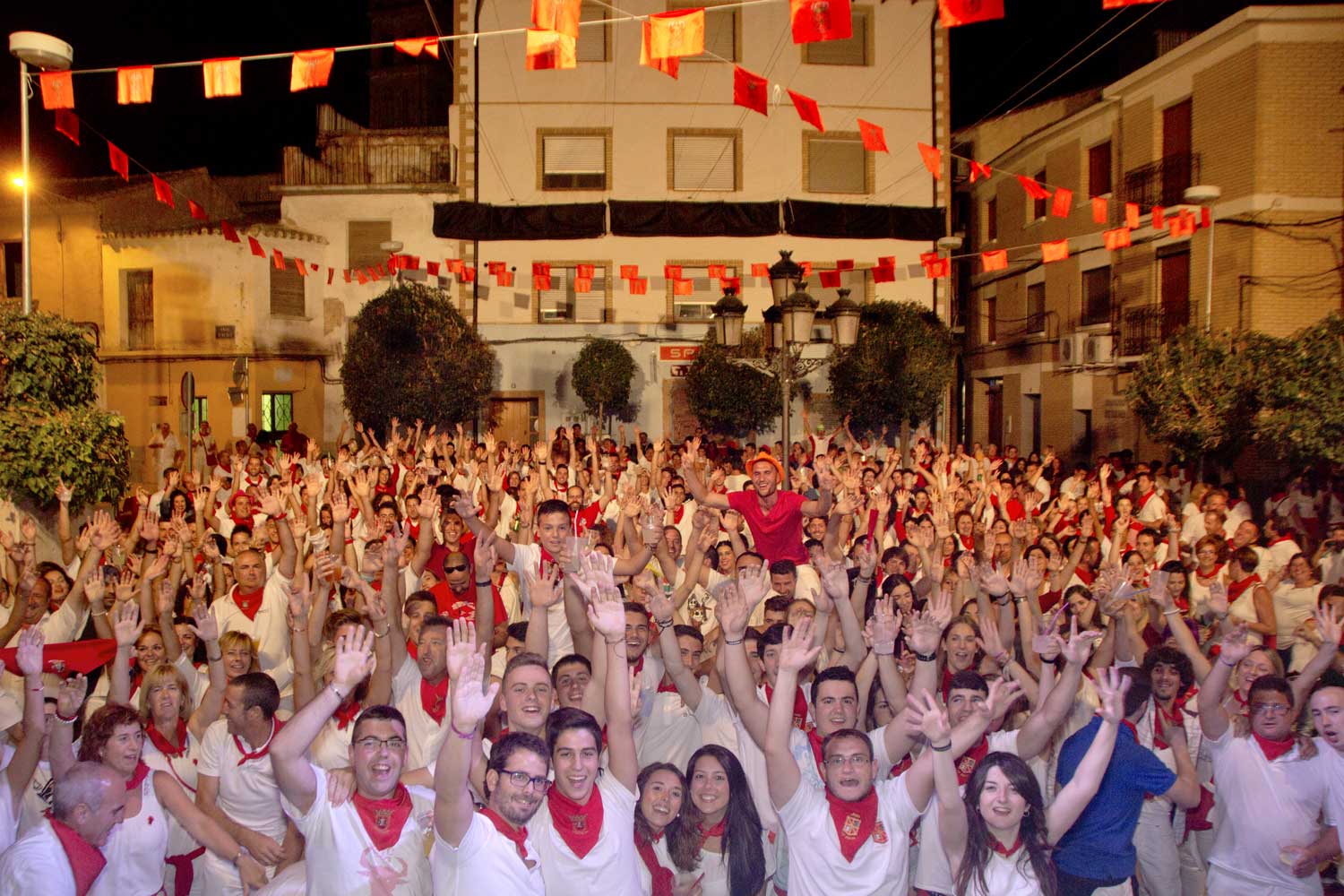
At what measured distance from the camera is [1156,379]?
13930 mm

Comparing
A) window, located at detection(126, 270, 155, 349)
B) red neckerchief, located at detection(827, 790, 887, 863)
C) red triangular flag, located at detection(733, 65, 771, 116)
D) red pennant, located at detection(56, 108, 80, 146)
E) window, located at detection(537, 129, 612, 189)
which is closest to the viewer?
red neckerchief, located at detection(827, 790, 887, 863)

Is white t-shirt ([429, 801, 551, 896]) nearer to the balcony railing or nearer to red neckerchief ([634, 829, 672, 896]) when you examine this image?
red neckerchief ([634, 829, 672, 896])

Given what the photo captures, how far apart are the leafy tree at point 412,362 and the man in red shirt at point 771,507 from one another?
12.8 metres

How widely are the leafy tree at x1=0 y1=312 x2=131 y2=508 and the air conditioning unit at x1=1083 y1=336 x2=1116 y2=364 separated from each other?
17039 millimetres

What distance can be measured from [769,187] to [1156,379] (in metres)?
10.4

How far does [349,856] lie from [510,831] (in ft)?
1.89

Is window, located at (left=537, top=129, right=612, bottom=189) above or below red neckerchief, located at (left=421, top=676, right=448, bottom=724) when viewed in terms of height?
above

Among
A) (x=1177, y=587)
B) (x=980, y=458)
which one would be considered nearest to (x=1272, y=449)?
(x=980, y=458)

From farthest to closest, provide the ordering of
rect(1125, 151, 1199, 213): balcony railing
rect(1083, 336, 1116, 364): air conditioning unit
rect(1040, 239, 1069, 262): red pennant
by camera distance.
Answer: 1. rect(1083, 336, 1116, 364): air conditioning unit
2. rect(1125, 151, 1199, 213): balcony railing
3. rect(1040, 239, 1069, 262): red pennant

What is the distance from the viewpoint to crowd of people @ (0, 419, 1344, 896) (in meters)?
3.65

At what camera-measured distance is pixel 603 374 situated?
2056cm

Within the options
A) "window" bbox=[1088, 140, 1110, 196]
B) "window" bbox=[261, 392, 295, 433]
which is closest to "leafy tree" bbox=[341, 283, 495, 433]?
"window" bbox=[261, 392, 295, 433]

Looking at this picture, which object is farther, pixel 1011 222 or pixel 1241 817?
pixel 1011 222

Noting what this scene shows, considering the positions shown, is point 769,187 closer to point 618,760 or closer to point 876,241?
point 876,241
